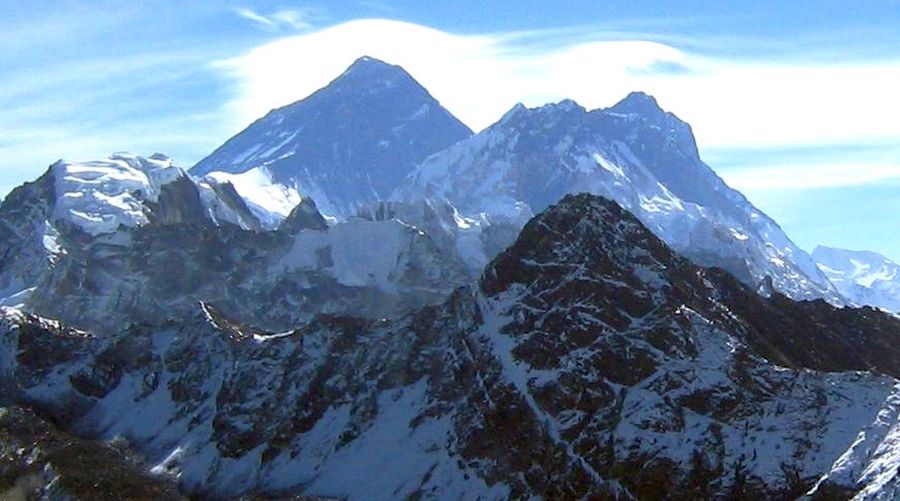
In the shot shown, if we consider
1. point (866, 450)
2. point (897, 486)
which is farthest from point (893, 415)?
point (897, 486)

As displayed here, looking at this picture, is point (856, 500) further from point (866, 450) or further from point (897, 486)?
point (866, 450)

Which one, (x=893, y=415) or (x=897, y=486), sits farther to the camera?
(x=893, y=415)

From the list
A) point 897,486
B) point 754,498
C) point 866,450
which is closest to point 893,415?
point 866,450

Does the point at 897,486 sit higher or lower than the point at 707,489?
higher

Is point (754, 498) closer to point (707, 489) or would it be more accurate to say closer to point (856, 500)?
point (707, 489)

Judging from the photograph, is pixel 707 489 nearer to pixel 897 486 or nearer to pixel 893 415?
pixel 893 415

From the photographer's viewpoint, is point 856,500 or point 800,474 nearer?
point 856,500

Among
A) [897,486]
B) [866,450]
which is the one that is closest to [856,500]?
[897,486]

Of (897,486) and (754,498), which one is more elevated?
(897,486)
